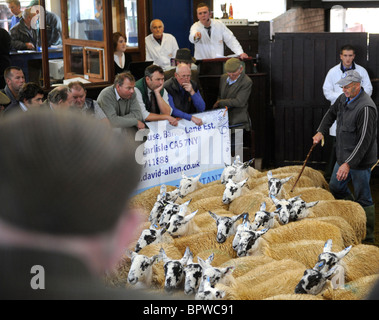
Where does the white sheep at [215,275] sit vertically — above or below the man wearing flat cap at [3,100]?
below

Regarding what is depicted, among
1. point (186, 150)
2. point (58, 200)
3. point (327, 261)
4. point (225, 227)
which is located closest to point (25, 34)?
point (186, 150)

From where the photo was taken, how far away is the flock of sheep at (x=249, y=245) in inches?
193

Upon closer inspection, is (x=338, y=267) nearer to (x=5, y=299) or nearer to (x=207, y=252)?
(x=207, y=252)

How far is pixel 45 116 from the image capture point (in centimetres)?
120

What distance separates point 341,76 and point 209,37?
2.63m

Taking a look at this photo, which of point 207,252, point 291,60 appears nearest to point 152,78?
point 207,252

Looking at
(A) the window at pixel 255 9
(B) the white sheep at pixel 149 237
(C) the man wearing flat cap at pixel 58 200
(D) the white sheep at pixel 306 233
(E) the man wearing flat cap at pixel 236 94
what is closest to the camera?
(C) the man wearing flat cap at pixel 58 200

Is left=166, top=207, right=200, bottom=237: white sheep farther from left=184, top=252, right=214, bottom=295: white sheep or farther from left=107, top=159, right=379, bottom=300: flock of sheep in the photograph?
left=184, top=252, right=214, bottom=295: white sheep

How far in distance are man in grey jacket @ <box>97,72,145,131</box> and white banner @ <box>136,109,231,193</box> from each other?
0.76ft

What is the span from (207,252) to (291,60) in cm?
647

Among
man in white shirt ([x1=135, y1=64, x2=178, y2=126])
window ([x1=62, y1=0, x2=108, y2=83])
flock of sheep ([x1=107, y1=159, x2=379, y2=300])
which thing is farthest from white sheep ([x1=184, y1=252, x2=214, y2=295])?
window ([x1=62, y1=0, x2=108, y2=83])

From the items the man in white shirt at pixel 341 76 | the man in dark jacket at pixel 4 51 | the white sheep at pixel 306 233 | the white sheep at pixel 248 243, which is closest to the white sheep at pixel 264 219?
the white sheep at pixel 306 233

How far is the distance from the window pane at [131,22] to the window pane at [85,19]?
1.31 m

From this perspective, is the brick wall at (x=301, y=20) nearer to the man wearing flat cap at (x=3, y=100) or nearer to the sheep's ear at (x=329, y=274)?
the man wearing flat cap at (x=3, y=100)
